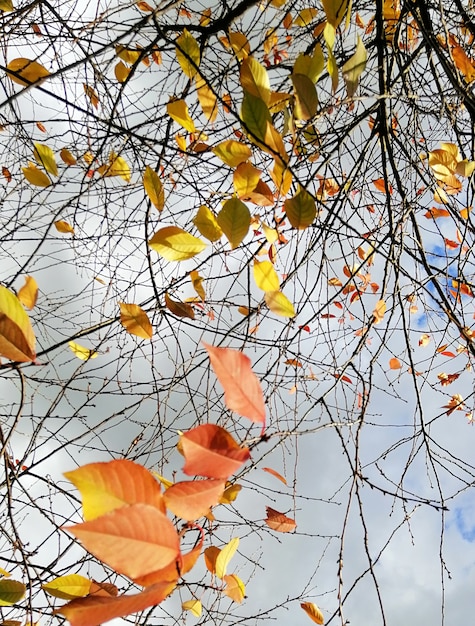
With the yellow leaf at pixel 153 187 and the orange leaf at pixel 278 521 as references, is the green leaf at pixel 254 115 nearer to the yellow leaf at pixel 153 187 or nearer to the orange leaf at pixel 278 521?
the yellow leaf at pixel 153 187

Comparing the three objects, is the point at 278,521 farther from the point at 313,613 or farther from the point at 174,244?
the point at 174,244

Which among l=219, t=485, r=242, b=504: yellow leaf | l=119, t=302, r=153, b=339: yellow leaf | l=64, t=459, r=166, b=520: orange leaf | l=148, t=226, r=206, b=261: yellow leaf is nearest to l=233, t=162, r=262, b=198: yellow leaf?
l=148, t=226, r=206, b=261: yellow leaf

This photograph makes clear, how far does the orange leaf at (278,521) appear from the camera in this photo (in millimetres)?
1056

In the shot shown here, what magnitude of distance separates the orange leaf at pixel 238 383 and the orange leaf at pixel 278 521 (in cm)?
72

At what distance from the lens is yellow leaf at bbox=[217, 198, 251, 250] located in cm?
64

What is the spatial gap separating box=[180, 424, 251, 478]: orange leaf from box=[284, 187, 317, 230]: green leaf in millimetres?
375

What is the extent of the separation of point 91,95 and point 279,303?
118 cm

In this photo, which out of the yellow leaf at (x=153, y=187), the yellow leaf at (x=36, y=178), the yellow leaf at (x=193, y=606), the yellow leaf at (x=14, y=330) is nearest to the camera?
the yellow leaf at (x=14, y=330)

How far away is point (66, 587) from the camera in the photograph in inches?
28.3

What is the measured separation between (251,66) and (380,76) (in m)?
0.64

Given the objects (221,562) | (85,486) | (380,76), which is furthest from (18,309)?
(380,76)

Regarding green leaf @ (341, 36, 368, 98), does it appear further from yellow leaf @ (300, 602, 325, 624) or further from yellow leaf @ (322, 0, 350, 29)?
yellow leaf @ (300, 602, 325, 624)

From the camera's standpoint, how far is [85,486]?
348mm

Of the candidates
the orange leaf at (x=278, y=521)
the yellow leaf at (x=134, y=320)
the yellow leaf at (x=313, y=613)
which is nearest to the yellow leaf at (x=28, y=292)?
the yellow leaf at (x=134, y=320)
